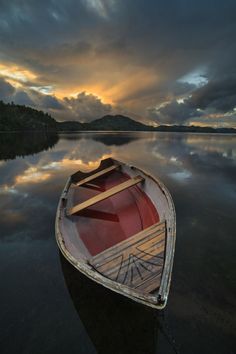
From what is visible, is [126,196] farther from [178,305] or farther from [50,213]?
[178,305]

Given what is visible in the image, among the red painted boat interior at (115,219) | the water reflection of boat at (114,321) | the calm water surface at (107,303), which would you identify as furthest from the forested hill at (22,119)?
the water reflection of boat at (114,321)

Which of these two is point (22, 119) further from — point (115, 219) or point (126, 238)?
point (126, 238)

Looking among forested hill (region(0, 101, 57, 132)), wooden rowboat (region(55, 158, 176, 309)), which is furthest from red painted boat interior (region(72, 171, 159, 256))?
forested hill (region(0, 101, 57, 132))

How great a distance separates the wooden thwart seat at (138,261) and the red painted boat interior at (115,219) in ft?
3.79

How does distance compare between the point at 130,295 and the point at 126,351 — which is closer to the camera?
the point at 130,295

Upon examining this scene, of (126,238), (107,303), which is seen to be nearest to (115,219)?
(126,238)

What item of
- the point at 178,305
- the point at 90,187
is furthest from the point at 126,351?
the point at 90,187

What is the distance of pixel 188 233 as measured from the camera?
753cm

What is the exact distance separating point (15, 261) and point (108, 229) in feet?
10.2

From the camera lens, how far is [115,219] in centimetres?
696

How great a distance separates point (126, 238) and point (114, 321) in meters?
2.17

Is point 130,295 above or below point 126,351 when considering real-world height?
above

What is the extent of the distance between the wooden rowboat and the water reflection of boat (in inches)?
38.0

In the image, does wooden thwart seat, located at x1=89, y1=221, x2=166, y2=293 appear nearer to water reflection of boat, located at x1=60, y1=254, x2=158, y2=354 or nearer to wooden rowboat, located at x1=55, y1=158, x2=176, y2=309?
wooden rowboat, located at x1=55, y1=158, x2=176, y2=309
